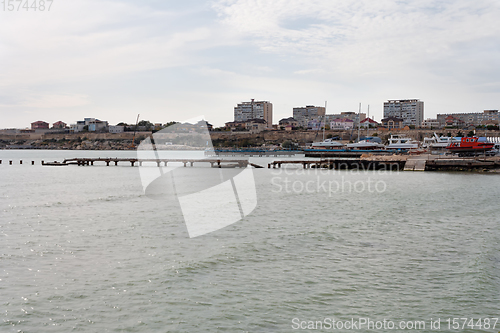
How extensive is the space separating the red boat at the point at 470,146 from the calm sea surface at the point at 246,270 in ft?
146

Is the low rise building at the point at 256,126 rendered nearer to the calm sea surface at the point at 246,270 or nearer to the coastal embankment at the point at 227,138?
the coastal embankment at the point at 227,138

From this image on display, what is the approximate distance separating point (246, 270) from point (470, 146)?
58.9 meters

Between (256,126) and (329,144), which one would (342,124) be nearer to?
(256,126)

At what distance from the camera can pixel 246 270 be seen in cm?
1095

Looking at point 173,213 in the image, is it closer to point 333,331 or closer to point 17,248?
point 17,248

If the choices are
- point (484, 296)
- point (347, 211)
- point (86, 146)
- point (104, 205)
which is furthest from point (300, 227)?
point (86, 146)

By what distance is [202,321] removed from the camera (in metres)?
8.00

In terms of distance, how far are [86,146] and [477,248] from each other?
18330 centimetres

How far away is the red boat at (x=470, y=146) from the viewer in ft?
195

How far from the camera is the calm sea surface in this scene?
8.17 m

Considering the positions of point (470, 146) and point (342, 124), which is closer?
point (470, 146)
